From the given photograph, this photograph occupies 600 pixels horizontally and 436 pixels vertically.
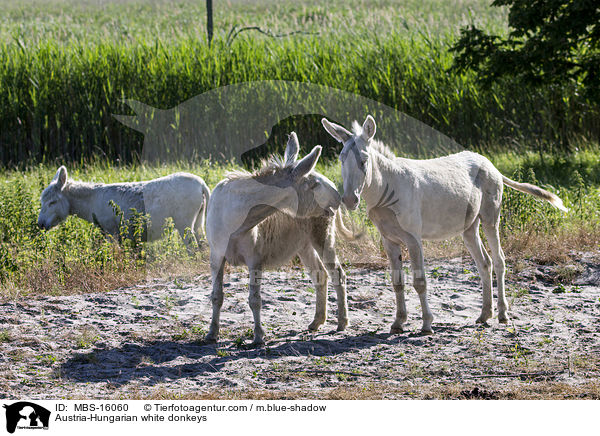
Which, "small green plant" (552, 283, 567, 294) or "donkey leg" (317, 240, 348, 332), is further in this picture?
"small green plant" (552, 283, 567, 294)

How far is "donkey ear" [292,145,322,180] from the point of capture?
591 centimetres

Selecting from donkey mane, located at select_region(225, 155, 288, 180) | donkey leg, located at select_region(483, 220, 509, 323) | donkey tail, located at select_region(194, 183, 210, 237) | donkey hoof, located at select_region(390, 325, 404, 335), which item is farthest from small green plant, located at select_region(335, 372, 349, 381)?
donkey tail, located at select_region(194, 183, 210, 237)

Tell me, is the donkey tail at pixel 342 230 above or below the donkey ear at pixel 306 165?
below

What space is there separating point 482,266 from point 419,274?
2.94 ft

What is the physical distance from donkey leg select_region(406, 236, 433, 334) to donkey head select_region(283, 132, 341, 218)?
0.74 metres

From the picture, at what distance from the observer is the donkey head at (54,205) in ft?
31.5

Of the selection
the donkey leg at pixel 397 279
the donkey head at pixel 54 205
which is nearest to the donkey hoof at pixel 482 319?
the donkey leg at pixel 397 279

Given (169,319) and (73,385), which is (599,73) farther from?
(73,385)

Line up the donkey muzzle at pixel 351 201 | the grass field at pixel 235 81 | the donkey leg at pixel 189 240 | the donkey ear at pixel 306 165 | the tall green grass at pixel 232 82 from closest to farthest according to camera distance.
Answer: the donkey muzzle at pixel 351 201 < the donkey ear at pixel 306 165 < the donkey leg at pixel 189 240 < the grass field at pixel 235 81 < the tall green grass at pixel 232 82

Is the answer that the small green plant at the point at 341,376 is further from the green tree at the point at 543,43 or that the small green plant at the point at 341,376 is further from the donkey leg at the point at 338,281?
the green tree at the point at 543,43

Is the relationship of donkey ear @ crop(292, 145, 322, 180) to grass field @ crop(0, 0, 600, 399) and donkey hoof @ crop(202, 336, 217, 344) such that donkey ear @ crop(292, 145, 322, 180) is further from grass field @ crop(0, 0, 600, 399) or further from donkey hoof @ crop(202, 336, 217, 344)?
donkey hoof @ crop(202, 336, 217, 344)

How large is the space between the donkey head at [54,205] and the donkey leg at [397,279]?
4886 millimetres

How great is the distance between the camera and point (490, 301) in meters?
6.96
